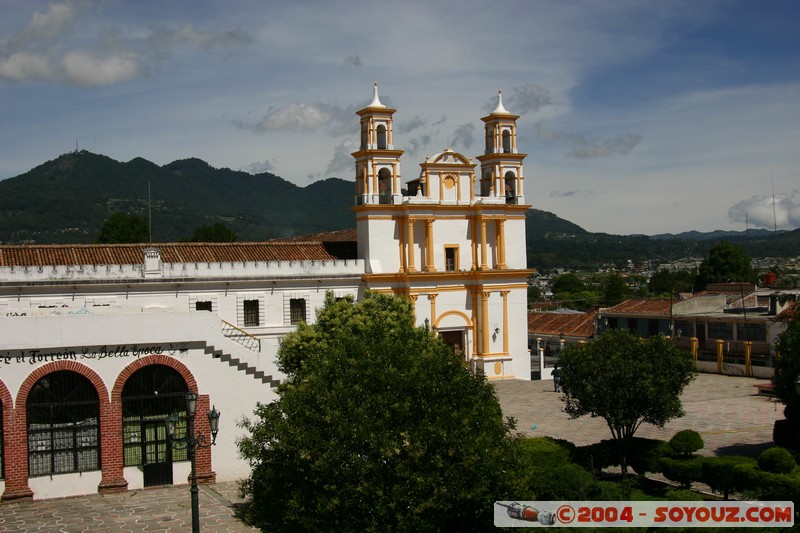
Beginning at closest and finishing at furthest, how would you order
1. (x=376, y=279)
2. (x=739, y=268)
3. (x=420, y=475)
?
(x=420, y=475)
(x=376, y=279)
(x=739, y=268)

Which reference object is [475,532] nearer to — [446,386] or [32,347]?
[446,386]

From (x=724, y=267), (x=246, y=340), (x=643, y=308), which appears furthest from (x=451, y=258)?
(x=724, y=267)

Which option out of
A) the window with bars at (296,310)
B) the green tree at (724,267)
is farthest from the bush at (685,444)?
the green tree at (724,267)

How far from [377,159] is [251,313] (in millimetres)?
9087

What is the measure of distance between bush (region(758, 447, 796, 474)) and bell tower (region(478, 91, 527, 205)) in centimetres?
2556

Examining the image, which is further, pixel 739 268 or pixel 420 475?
pixel 739 268

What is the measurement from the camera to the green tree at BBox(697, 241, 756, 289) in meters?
87.9

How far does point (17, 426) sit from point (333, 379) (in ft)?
34.0

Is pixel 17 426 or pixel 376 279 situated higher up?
pixel 376 279

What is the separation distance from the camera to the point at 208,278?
126 feet

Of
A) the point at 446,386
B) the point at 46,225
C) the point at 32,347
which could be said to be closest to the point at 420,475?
the point at 446,386

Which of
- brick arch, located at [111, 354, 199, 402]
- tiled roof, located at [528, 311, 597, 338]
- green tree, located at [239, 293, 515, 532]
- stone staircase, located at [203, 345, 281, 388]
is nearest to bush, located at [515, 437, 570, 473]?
green tree, located at [239, 293, 515, 532]

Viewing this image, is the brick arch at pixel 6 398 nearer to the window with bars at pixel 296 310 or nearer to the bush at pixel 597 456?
the bush at pixel 597 456

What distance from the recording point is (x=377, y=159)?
42.0m
